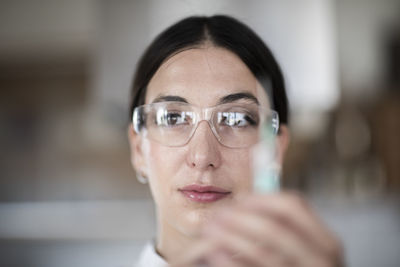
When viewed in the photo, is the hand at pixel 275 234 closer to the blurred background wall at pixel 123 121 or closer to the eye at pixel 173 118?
the eye at pixel 173 118

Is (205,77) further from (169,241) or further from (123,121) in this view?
(123,121)

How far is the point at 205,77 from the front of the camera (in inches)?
12.7

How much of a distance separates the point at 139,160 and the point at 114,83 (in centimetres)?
69

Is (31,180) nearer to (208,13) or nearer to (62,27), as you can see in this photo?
(62,27)

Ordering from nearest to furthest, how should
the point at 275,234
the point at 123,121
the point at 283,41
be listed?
the point at 275,234 → the point at 283,41 → the point at 123,121

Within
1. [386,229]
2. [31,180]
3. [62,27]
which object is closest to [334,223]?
[386,229]

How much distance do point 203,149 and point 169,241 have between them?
0.09 m

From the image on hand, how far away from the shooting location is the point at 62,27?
1853 mm

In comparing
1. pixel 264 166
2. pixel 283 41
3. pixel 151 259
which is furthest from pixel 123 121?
pixel 264 166

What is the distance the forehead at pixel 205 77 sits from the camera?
12.6 inches

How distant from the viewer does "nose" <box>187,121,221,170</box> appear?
31cm

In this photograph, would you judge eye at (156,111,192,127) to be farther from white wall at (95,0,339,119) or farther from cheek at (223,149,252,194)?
white wall at (95,0,339,119)

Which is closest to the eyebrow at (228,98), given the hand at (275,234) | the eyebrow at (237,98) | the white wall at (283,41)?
the eyebrow at (237,98)

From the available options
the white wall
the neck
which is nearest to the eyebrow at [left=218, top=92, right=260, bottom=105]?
the neck
